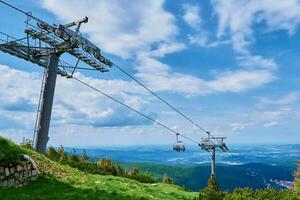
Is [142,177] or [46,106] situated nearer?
[46,106]

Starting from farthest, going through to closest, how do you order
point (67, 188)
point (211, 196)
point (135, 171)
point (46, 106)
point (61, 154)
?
point (135, 171) < point (61, 154) < point (46, 106) < point (211, 196) < point (67, 188)

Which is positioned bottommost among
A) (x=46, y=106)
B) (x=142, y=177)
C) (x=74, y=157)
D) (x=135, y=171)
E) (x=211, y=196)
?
(x=211, y=196)

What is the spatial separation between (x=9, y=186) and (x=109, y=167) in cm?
1933

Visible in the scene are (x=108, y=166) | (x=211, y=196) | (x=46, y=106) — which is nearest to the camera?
(x=211, y=196)

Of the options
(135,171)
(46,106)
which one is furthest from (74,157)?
(46,106)

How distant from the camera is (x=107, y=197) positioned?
21422 mm

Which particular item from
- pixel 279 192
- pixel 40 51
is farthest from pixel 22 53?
pixel 279 192

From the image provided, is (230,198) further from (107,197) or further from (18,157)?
(18,157)

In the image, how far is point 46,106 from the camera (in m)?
31.3

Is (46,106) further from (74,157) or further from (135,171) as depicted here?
(135,171)

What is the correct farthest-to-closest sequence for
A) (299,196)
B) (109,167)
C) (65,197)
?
(109,167) → (299,196) → (65,197)

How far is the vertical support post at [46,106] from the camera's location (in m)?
31.2

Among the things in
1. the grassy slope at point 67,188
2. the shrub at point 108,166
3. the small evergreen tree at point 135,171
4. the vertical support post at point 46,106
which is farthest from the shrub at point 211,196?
the small evergreen tree at point 135,171

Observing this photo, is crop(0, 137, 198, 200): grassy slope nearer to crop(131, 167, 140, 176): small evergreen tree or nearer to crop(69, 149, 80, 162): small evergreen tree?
crop(69, 149, 80, 162): small evergreen tree
